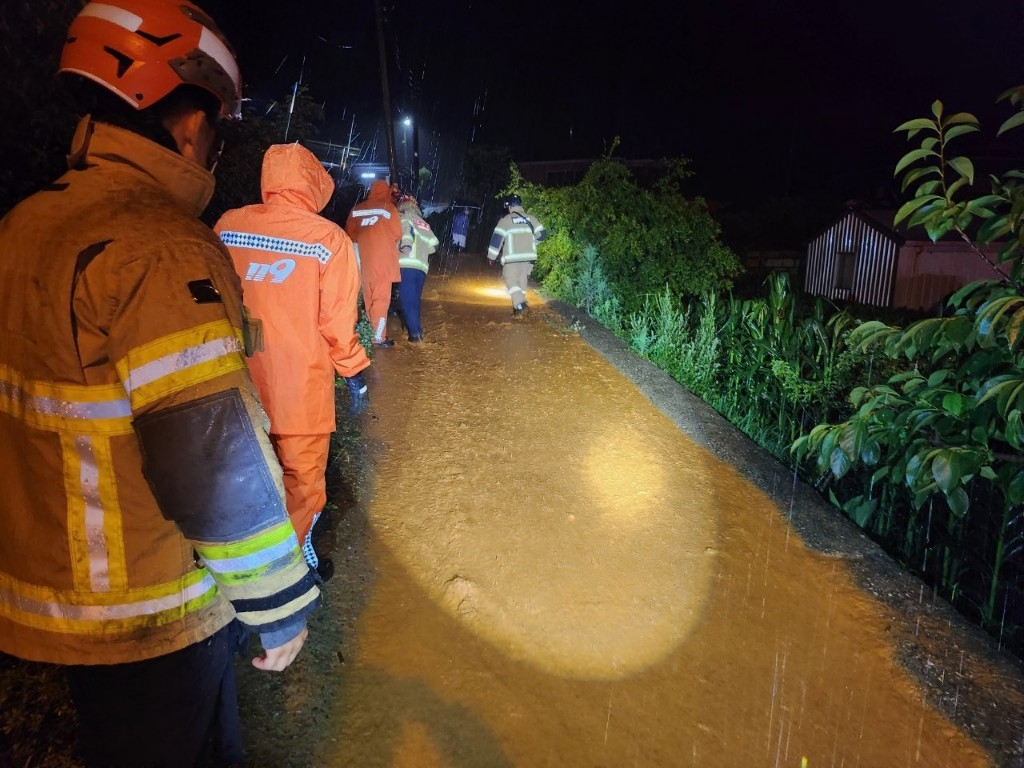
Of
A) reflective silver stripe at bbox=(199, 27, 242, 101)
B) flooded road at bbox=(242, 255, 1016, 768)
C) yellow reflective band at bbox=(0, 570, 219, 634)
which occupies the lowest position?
flooded road at bbox=(242, 255, 1016, 768)

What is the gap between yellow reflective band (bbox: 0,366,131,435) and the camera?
1304 mm

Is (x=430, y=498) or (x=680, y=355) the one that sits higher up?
(x=680, y=355)

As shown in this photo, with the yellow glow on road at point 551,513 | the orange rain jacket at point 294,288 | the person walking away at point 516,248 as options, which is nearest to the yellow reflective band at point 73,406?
the orange rain jacket at point 294,288

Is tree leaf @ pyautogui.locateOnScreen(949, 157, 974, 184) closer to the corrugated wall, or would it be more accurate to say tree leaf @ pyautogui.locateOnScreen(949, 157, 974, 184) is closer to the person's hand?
the person's hand

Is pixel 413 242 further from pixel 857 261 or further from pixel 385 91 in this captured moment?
pixel 857 261

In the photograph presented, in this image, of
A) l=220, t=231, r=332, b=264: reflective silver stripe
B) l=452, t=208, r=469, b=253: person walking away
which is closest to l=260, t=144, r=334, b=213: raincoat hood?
l=220, t=231, r=332, b=264: reflective silver stripe

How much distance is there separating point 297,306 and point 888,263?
2121 centimetres

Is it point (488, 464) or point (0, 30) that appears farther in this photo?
point (488, 464)

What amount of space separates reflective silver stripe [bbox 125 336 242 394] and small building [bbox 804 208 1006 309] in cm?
1999

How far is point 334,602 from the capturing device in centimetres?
314

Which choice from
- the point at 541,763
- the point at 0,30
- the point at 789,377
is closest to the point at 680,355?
the point at 789,377

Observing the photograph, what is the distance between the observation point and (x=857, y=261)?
813 inches

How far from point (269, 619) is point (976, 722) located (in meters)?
2.84

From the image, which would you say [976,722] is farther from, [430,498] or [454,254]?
[454,254]
